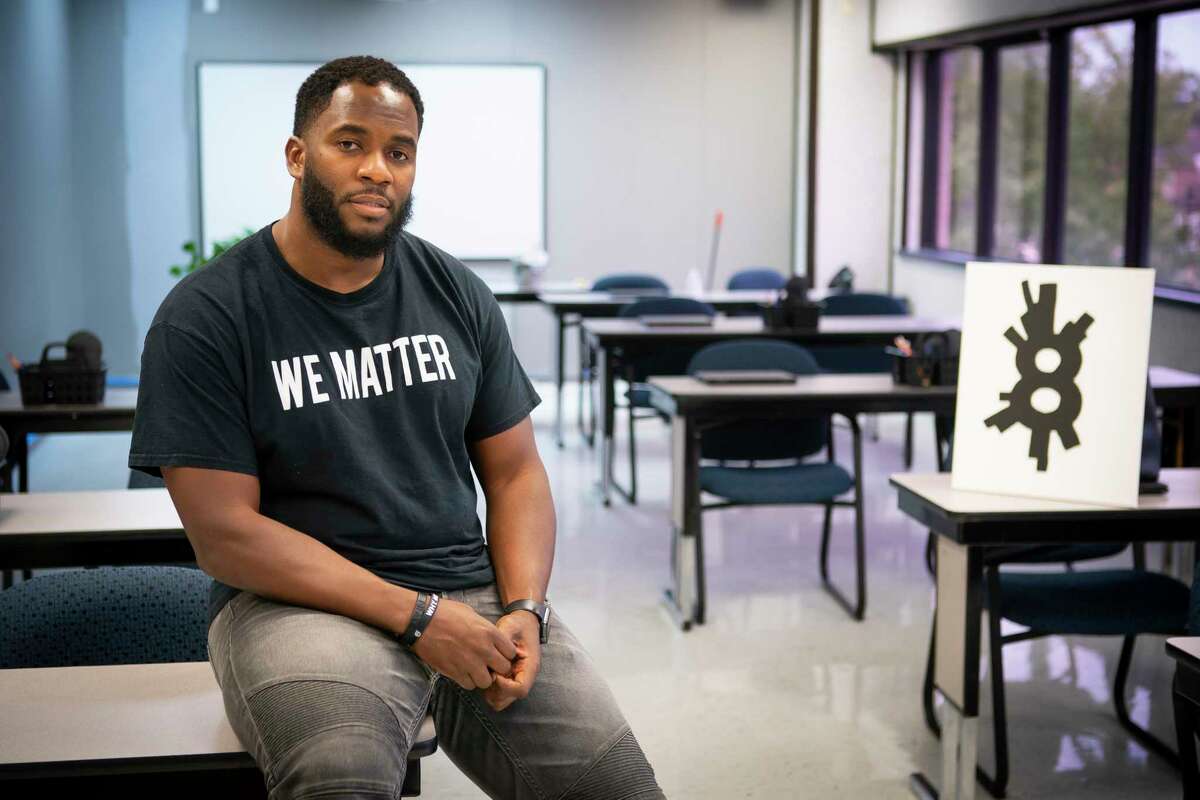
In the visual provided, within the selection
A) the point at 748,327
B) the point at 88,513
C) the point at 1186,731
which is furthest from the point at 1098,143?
the point at 88,513

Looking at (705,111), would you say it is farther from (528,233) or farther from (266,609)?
(266,609)

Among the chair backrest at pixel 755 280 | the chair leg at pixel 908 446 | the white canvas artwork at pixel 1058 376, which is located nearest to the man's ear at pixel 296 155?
the white canvas artwork at pixel 1058 376

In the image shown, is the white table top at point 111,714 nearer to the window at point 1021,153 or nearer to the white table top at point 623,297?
the white table top at point 623,297

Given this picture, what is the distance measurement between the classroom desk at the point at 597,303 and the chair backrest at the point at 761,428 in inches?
80.3

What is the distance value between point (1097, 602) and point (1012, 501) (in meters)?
0.46

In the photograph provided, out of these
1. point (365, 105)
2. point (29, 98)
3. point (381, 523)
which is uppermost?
point (29, 98)

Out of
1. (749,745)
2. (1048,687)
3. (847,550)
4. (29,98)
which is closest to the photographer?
(749,745)

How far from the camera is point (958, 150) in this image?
8422 millimetres

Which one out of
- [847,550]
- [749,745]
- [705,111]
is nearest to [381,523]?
[749,745]

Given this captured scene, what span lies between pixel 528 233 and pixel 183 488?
24.9 ft

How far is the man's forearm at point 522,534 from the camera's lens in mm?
1924

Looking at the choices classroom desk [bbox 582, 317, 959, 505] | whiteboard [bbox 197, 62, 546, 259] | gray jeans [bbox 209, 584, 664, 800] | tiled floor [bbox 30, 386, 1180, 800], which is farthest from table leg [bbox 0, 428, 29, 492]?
whiteboard [bbox 197, 62, 546, 259]

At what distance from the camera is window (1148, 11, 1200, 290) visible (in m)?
5.82

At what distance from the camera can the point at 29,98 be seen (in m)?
7.26
